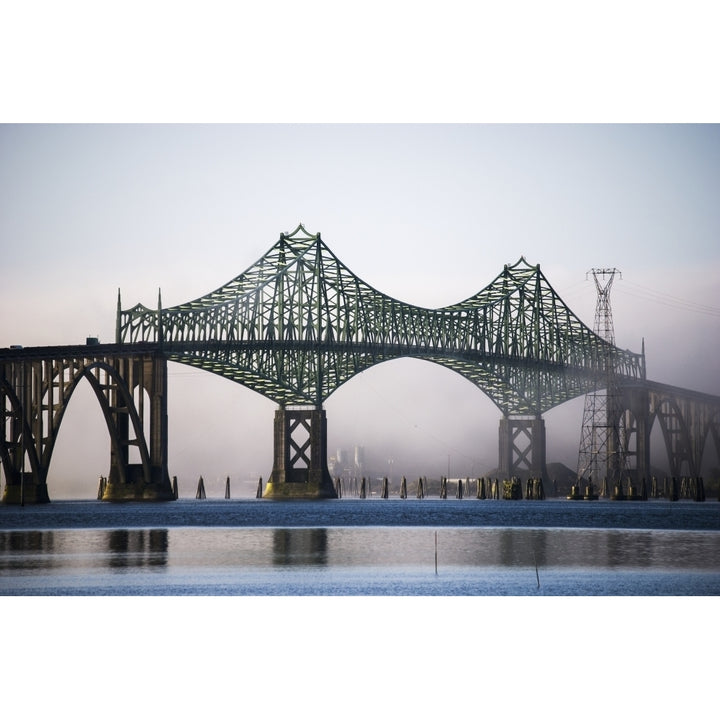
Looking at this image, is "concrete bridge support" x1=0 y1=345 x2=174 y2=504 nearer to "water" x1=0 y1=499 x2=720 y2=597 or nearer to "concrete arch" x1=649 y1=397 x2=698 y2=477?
"water" x1=0 y1=499 x2=720 y2=597

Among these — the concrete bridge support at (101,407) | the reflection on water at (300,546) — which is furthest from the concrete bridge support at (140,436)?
the reflection on water at (300,546)

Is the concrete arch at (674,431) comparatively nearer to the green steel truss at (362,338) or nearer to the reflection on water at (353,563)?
the green steel truss at (362,338)

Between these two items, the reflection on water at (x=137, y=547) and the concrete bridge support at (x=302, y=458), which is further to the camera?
the concrete bridge support at (x=302, y=458)

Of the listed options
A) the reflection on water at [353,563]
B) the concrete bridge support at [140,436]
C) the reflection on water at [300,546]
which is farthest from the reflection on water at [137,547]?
the concrete bridge support at [140,436]

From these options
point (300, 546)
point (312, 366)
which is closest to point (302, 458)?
point (312, 366)

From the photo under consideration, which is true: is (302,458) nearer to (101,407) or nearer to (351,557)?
(101,407)

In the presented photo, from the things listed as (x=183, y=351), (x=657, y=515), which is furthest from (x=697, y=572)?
(x=183, y=351)

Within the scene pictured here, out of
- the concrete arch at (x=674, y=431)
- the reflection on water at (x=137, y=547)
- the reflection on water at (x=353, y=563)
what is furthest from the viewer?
the concrete arch at (x=674, y=431)

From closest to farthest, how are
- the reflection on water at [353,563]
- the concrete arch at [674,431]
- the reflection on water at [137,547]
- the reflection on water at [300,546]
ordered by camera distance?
the reflection on water at [353,563] < the reflection on water at [137,547] < the reflection on water at [300,546] < the concrete arch at [674,431]
